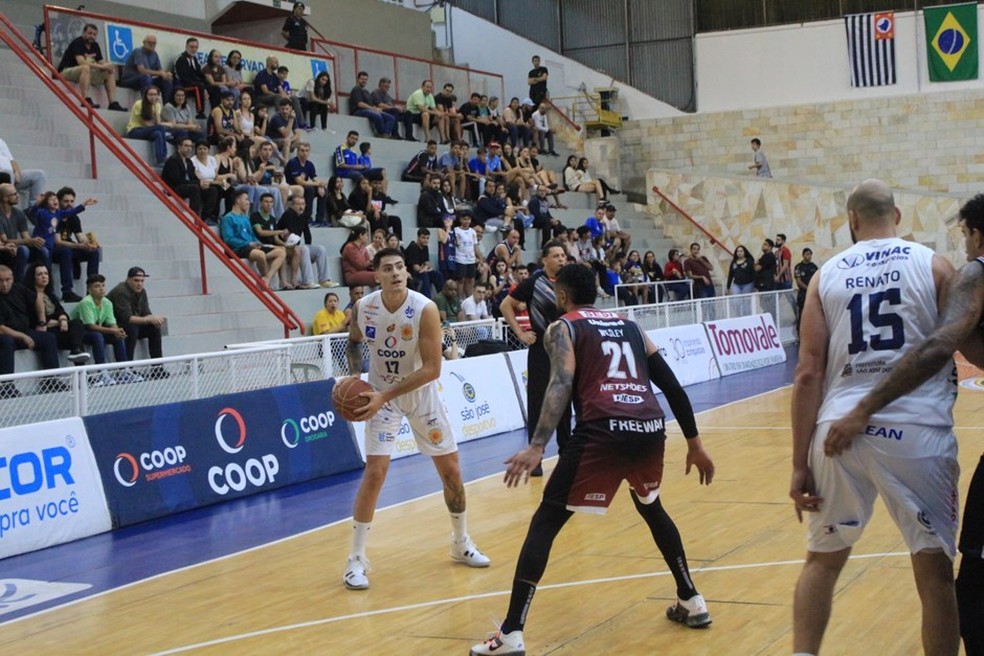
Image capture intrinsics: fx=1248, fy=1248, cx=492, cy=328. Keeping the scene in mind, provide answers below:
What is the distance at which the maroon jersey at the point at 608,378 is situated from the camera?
20.0 feet

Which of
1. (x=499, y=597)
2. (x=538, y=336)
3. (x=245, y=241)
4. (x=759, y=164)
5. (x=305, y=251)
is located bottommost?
(x=499, y=597)

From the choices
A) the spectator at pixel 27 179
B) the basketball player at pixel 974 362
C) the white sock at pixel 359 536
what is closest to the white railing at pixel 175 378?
the white sock at pixel 359 536

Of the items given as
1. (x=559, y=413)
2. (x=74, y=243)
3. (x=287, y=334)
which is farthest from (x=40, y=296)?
(x=559, y=413)

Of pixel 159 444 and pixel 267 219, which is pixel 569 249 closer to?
pixel 267 219

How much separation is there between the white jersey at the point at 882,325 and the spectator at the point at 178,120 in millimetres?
15318

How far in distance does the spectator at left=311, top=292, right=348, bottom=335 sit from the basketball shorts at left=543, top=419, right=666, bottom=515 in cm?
1077

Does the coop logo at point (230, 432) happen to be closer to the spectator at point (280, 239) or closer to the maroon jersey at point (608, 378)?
the maroon jersey at point (608, 378)

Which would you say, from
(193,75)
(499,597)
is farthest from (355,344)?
(193,75)

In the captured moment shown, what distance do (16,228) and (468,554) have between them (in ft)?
28.5

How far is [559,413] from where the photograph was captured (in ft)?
19.0

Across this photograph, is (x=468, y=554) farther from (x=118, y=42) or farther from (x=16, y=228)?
(x=118, y=42)

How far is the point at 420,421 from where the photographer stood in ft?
26.6

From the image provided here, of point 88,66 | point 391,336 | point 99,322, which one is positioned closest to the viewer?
point 391,336

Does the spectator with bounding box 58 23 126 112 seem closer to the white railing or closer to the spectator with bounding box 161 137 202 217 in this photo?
the spectator with bounding box 161 137 202 217
